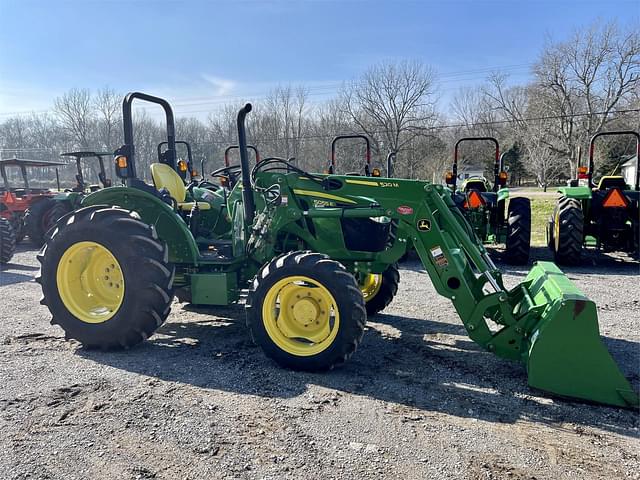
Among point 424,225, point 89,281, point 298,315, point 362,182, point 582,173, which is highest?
point 582,173

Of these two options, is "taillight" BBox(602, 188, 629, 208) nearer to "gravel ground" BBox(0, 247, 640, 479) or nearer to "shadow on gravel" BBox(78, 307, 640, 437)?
"gravel ground" BBox(0, 247, 640, 479)

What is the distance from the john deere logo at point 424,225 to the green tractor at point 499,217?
4933 millimetres

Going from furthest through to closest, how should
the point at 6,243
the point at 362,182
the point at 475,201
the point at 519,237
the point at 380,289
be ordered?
the point at 6,243, the point at 475,201, the point at 519,237, the point at 380,289, the point at 362,182

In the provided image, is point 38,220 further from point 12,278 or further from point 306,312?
point 306,312

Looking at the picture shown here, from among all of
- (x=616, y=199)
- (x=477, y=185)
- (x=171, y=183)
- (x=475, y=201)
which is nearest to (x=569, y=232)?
(x=616, y=199)

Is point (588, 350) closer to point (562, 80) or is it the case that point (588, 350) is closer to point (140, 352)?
point (140, 352)

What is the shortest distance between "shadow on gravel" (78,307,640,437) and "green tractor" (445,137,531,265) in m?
4.33

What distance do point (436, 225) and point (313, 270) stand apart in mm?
1180

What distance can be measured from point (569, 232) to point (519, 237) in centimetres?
83

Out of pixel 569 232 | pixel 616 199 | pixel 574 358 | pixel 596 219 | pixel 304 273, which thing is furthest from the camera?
pixel 596 219

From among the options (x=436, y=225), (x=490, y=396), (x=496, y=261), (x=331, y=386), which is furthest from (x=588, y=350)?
(x=496, y=261)

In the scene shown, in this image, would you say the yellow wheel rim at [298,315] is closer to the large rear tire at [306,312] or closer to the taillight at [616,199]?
the large rear tire at [306,312]

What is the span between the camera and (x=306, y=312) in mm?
4188

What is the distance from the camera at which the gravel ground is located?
2.76 metres
